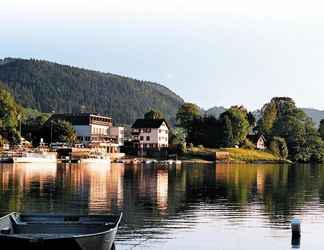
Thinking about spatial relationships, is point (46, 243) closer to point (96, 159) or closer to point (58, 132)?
point (96, 159)

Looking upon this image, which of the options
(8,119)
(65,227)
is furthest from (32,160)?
(65,227)

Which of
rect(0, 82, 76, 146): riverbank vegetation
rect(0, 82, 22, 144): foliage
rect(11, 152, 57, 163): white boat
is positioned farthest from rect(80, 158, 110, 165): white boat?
rect(0, 82, 22, 144): foliage

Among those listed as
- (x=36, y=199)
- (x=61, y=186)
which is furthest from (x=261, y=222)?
(x=61, y=186)

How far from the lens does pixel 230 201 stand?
6328 cm

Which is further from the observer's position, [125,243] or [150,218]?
[150,218]

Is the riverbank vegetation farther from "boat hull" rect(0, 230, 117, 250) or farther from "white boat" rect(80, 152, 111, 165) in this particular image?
"boat hull" rect(0, 230, 117, 250)

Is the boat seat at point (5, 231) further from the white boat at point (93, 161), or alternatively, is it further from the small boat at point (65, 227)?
the white boat at point (93, 161)

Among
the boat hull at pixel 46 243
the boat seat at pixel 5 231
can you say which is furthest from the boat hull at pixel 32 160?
the boat hull at pixel 46 243

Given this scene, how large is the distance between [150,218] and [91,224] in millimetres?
14766

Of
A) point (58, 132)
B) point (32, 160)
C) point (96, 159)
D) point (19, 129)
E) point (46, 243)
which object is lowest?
point (46, 243)

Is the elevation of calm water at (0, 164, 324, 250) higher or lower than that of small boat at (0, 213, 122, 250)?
lower

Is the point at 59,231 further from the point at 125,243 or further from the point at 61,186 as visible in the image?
the point at 61,186

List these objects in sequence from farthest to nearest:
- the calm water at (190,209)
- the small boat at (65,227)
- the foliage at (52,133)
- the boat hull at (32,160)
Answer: the foliage at (52,133) < the boat hull at (32,160) < the calm water at (190,209) < the small boat at (65,227)

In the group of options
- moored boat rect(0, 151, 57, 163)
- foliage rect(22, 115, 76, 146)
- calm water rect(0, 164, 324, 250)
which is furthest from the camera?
foliage rect(22, 115, 76, 146)
